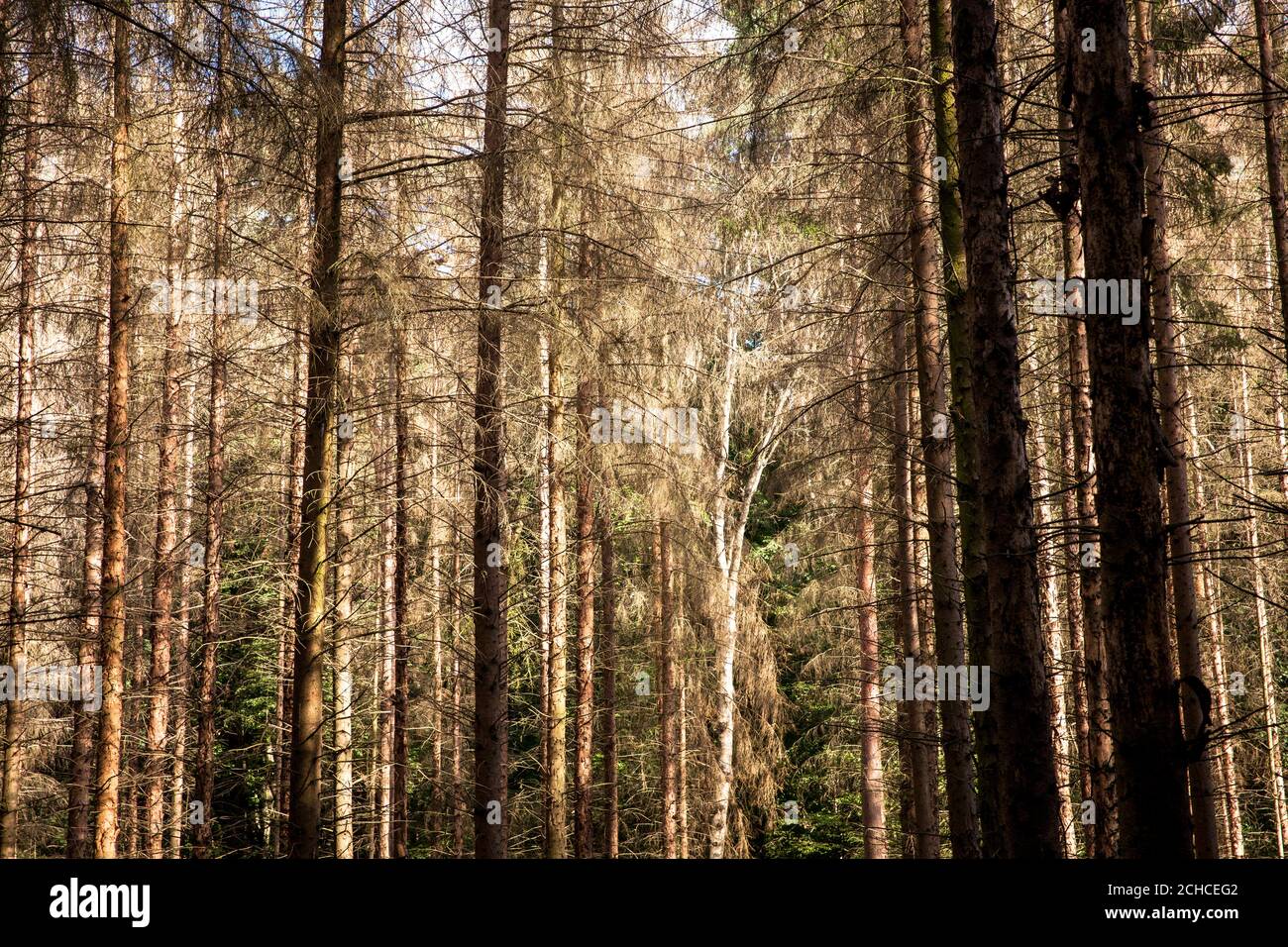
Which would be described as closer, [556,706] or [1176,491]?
[1176,491]

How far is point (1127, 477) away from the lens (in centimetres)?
471

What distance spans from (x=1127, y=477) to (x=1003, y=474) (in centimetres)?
99

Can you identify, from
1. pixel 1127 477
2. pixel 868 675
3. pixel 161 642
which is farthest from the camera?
pixel 868 675

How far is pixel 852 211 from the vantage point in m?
9.55

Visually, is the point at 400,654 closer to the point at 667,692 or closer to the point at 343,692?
the point at 343,692

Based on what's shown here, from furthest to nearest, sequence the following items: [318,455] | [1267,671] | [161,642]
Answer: [1267,671], [161,642], [318,455]

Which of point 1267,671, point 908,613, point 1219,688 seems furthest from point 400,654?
point 1267,671

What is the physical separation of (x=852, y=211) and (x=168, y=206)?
23.6 feet

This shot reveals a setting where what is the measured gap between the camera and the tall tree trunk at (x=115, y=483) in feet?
30.1

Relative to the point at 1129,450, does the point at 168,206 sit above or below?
above

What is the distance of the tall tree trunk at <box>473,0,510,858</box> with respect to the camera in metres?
8.15

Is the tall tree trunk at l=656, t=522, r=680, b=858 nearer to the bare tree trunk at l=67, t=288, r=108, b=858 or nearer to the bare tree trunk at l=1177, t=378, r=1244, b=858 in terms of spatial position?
the bare tree trunk at l=67, t=288, r=108, b=858
